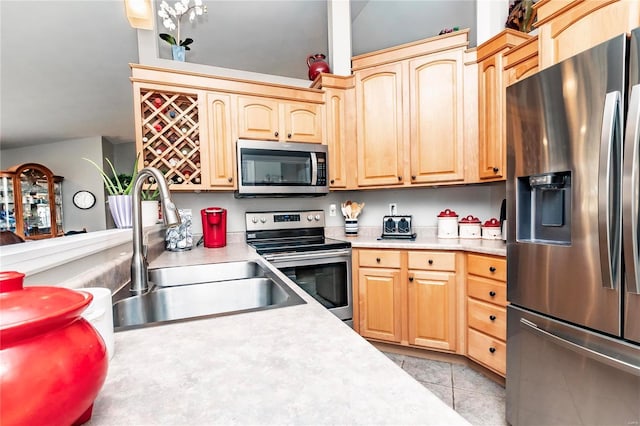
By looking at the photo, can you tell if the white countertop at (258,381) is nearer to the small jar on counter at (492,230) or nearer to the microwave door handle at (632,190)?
the microwave door handle at (632,190)

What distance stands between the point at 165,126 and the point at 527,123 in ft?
7.27

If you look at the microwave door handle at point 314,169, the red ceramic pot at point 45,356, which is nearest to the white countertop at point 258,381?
the red ceramic pot at point 45,356

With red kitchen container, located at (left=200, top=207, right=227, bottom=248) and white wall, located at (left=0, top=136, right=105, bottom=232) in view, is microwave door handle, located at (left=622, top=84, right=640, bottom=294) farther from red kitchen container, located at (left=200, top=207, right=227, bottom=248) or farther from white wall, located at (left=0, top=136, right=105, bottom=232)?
white wall, located at (left=0, top=136, right=105, bottom=232)

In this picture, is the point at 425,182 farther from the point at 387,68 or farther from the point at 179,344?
the point at 179,344

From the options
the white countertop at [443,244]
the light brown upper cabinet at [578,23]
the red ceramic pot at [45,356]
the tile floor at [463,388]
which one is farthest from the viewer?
the white countertop at [443,244]

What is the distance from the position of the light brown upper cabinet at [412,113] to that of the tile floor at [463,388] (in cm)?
133

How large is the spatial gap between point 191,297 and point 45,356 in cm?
91

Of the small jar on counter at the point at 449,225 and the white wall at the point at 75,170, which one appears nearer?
the small jar on counter at the point at 449,225

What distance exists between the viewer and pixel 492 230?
2250 mm

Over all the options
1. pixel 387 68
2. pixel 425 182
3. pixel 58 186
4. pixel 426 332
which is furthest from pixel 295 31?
pixel 58 186

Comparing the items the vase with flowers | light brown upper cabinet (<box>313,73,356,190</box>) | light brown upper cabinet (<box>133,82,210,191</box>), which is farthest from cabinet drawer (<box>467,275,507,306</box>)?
the vase with flowers

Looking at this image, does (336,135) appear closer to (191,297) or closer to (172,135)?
(172,135)

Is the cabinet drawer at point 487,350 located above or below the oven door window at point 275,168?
below

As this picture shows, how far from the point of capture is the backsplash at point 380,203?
255 centimetres
